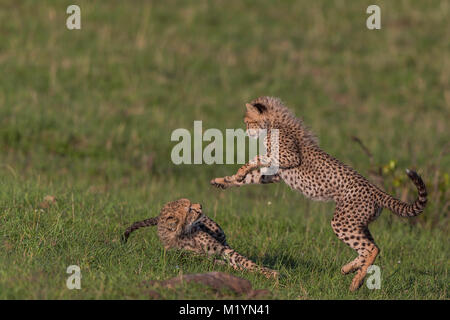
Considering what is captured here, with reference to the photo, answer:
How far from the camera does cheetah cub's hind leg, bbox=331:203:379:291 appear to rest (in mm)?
8125

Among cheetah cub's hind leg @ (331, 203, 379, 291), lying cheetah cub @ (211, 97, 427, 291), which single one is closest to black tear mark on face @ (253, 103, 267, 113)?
lying cheetah cub @ (211, 97, 427, 291)

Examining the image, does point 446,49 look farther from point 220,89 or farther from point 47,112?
point 47,112

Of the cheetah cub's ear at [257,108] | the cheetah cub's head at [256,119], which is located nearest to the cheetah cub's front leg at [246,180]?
the cheetah cub's head at [256,119]

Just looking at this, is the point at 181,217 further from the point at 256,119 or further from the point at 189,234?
the point at 256,119

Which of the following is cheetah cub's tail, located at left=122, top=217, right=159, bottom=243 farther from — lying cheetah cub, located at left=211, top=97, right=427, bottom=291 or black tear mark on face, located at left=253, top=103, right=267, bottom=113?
black tear mark on face, located at left=253, top=103, right=267, bottom=113

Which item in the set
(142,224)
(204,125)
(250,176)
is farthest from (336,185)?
(204,125)

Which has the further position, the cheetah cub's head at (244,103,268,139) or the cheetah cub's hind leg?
the cheetah cub's head at (244,103,268,139)

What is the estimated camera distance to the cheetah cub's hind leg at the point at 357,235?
8.12 m

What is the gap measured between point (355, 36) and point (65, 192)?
41.5 feet

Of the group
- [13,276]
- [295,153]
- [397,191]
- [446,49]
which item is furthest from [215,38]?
[13,276]

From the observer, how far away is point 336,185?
27.7ft

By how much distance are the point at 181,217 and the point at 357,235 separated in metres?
1.76

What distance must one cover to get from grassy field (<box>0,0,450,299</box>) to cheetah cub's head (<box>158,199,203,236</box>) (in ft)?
0.94

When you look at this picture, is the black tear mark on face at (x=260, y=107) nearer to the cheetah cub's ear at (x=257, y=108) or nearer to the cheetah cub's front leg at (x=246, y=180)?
the cheetah cub's ear at (x=257, y=108)
